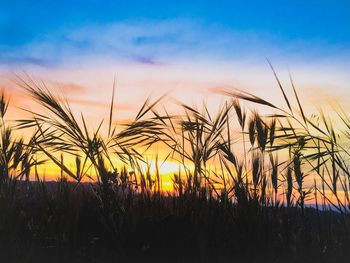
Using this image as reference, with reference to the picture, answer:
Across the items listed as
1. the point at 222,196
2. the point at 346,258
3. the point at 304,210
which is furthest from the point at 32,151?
the point at 346,258

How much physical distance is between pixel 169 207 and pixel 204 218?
0.63 metres

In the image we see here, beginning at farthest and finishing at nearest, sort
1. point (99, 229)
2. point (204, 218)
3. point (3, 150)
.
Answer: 1. point (3, 150)
2. point (99, 229)
3. point (204, 218)

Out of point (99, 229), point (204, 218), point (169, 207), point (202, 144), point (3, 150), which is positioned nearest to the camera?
point (204, 218)

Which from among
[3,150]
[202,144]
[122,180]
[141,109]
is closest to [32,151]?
[3,150]

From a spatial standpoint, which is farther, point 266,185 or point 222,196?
point 266,185

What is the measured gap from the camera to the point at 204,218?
3.45 m

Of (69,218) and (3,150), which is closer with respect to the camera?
(69,218)

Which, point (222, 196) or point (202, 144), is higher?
point (202, 144)

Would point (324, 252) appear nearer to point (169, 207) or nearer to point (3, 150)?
point (169, 207)

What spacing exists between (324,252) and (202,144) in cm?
135

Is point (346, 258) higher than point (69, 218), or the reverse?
point (69, 218)

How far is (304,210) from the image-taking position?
14.8 ft

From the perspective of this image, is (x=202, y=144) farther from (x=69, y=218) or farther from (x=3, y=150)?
(x=3, y=150)

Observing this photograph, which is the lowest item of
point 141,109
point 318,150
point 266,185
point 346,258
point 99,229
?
point 346,258
